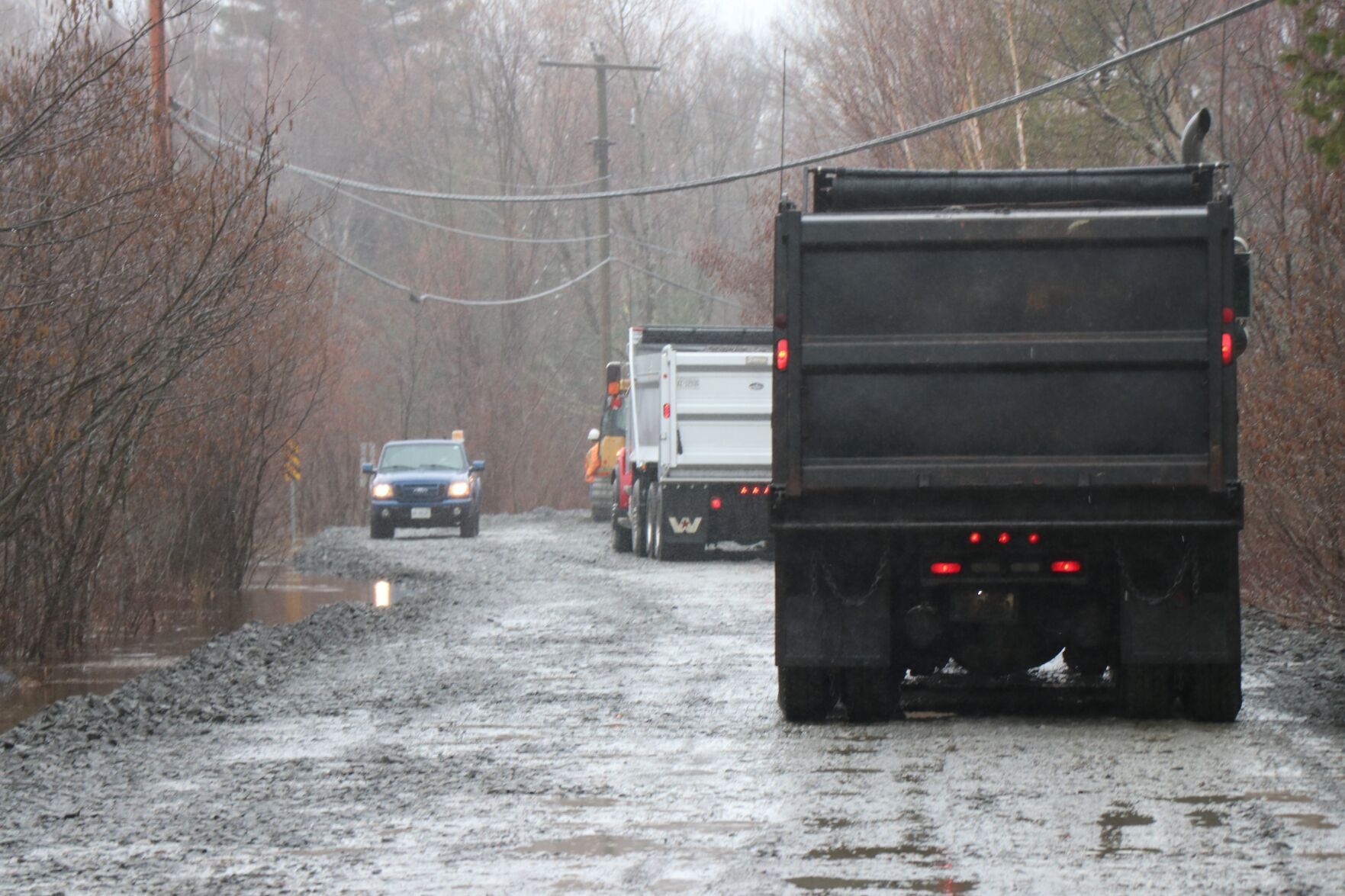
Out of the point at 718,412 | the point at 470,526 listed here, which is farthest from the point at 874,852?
the point at 470,526

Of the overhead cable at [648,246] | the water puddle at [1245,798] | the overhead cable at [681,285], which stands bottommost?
the water puddle at [1245,798]

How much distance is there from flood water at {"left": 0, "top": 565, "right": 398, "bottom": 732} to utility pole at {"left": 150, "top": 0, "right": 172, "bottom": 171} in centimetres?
417

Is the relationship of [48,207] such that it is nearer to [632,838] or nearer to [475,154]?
[632,838]

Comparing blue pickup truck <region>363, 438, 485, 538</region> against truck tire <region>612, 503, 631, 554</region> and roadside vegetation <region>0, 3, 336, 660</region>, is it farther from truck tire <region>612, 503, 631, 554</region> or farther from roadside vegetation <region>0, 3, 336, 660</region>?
roadside vegetation <region>0, 3, 336, 660</region>

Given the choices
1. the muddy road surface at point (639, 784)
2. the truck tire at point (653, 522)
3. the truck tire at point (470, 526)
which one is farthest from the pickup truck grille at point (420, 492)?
the muddy road surface at point (639, 784)

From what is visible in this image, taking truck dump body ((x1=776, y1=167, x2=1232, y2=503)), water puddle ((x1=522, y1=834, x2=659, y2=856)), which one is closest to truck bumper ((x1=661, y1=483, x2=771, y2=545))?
truck dump body ((x1=776, y1=167, x2=1232, y2=503))

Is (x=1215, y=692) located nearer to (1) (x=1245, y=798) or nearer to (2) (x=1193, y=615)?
(2) (x=1193, y=615)

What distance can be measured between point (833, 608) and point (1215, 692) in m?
Result: 2.13

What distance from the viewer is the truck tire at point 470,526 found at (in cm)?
3794

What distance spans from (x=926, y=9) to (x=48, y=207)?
61.8 feet

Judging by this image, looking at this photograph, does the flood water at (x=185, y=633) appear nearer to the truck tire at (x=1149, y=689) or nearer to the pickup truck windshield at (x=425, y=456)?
the truck tire at (x=1149, y=689)

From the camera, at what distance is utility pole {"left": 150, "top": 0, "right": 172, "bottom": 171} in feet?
54.5

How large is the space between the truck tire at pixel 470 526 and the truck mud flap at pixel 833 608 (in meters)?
27.3

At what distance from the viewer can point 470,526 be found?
38156 mm
